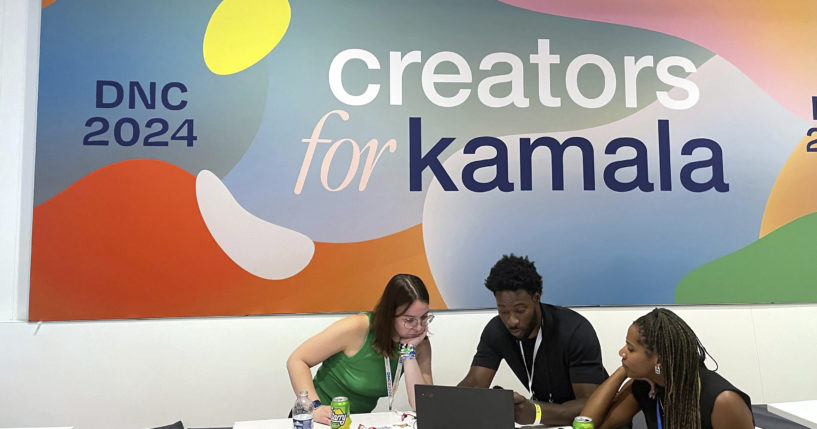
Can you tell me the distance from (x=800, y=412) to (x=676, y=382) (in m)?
0.92

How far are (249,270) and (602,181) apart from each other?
92.4 inches

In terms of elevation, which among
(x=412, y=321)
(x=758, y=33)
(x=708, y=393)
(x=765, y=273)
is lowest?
(x=708, y=393)

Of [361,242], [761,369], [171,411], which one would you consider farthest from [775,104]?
[171,411]

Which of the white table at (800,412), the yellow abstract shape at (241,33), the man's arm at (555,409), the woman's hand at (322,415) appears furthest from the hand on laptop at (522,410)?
the yellow abstract shape at (241,33)

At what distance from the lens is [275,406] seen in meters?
3.72

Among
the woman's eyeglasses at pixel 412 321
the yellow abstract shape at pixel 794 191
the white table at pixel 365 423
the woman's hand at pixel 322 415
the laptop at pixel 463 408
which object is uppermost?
the yellow abstract shape at pixel 794 191

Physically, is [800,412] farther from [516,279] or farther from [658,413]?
[516,279]

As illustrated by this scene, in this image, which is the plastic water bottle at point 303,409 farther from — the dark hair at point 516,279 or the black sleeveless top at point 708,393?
the black sleeveless top at point 708,393

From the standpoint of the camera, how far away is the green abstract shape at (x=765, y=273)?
4070 millimetres

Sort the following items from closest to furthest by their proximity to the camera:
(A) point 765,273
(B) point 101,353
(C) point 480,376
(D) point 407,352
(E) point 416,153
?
(D) point 407,352, (C) point 480,376, (B) point 101,353, (E) point 416,153, (A) point 765,273

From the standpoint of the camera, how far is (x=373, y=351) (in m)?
2.92

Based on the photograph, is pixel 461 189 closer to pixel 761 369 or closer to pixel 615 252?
pixel 615 252

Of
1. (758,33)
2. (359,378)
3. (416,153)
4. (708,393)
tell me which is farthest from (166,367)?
(758,33)

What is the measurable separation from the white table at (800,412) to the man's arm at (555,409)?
0.80 meters
